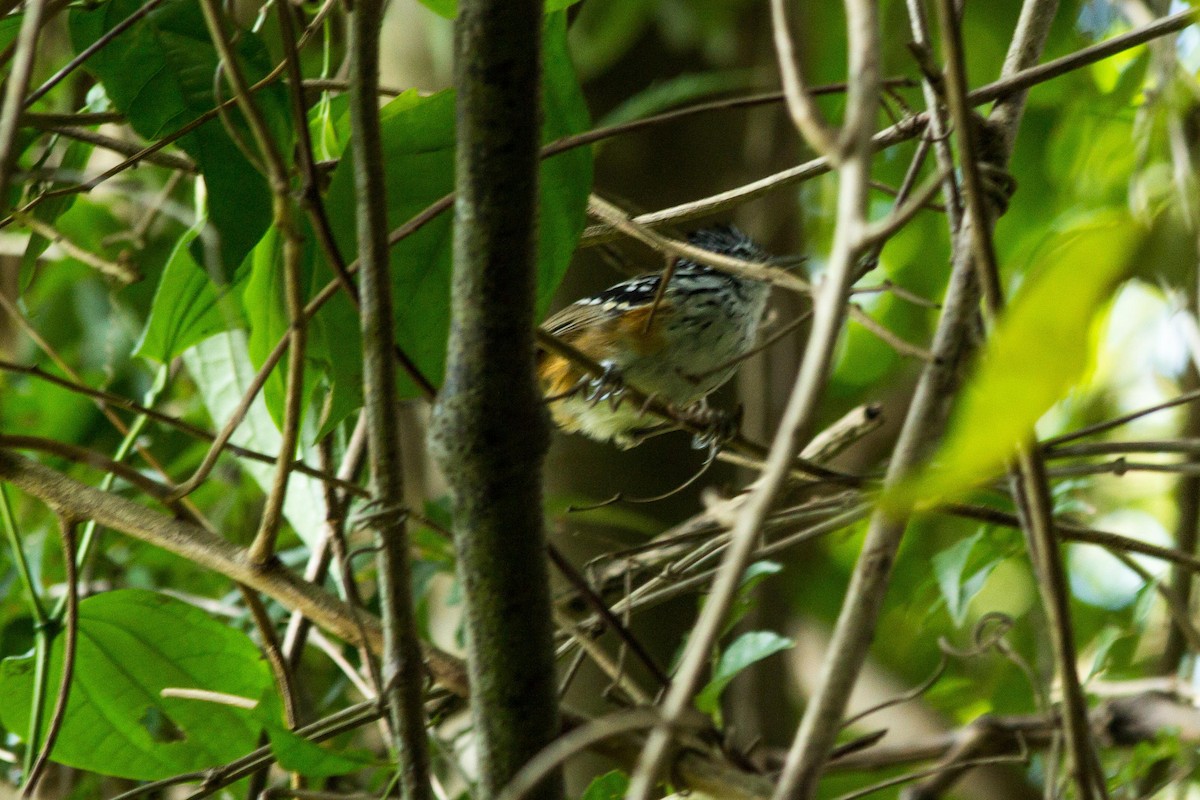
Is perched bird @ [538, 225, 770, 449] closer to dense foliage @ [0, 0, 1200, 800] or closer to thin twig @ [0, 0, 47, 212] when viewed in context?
dense foliage @ [0, 0, 1200, 800]

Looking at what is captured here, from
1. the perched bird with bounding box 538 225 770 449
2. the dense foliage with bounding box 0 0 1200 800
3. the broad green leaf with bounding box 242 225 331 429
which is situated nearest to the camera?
the dense foliage with bounding box 0 0 1200 800

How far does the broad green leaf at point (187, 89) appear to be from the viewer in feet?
4.49

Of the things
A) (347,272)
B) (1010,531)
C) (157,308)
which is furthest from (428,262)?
(1010,531)

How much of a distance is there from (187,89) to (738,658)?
1.08m

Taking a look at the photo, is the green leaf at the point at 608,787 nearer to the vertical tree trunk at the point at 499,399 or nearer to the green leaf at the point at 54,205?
the vertical tree trunk at the point at 499,399

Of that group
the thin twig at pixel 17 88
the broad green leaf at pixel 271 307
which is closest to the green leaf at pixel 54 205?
the broad green leaf at pixel 271 307

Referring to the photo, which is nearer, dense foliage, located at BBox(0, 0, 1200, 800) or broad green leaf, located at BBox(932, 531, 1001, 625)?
dense foliage, located at BBox(0, 0, 1200, 800)

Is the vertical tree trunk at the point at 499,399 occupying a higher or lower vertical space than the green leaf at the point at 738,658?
higher

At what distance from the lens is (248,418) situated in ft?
6.17

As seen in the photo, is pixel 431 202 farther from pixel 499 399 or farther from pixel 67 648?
pixel 67 648

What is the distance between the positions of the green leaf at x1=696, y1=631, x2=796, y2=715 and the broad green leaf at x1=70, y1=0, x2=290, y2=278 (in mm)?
880

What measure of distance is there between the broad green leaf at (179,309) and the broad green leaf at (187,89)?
32 centimetres

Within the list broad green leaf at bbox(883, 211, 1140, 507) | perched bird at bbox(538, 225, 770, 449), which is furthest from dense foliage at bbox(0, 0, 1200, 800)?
perched bird at bbox(538, 225, 770, 449)

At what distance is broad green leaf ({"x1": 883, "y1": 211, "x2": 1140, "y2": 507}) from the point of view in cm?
53
